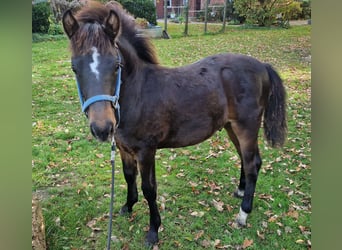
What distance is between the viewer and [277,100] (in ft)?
6.51

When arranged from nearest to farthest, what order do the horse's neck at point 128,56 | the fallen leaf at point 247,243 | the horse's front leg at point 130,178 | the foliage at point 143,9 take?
the horse's neck at point 128,56
the fallen leaf at point 247,243
the horse's front leg at point 130,178
the foliage at point 143,9

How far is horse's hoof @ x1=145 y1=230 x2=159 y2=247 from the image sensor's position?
1786 millimetres

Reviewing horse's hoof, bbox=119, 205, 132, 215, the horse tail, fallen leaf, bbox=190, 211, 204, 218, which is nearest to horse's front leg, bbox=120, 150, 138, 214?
horse's hoof, bbox=119, 205, 132, 215

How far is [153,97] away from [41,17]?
1035 millimetres

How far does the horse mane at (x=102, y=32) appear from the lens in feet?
4.20

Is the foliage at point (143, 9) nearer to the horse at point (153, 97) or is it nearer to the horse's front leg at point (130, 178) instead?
the horse at point (153, 97)

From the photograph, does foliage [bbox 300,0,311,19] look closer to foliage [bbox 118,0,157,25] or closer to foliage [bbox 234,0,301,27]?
foliage [bbox 234,0,301,27]

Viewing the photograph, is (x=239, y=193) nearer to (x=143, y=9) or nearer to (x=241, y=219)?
(x=241, y=219)

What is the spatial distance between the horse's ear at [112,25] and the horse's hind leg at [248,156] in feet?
3.07

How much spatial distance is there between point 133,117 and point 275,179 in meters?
1.27

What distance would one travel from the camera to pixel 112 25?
1.33m

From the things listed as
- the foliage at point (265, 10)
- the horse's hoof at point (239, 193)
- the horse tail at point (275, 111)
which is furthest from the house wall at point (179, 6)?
the horse's hoof at point (239, 193)
